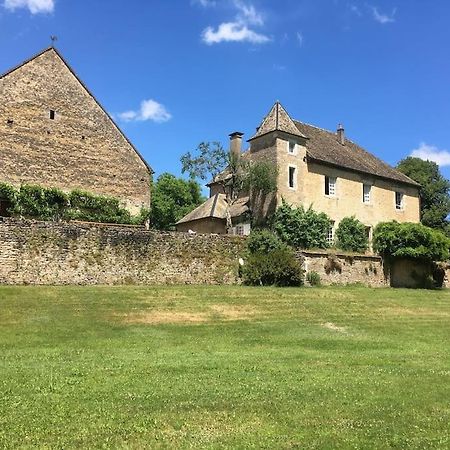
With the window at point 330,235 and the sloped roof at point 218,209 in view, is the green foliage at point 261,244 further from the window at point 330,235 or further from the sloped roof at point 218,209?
the window at point 330,235

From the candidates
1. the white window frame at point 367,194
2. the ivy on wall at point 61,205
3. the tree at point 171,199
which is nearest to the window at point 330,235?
the white window frame at point 367,194

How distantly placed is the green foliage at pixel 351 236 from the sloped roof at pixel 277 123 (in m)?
6.65

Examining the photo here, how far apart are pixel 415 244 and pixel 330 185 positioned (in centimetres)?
685

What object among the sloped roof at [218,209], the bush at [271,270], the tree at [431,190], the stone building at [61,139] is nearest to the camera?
the bush at [271,270]

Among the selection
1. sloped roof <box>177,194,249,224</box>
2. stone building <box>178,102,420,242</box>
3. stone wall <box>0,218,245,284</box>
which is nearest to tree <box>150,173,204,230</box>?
stone building <box>178,102,420,242</box>

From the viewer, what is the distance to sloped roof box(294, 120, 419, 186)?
36709 millimetres

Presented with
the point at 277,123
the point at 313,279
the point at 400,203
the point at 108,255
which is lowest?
the point at 313,279

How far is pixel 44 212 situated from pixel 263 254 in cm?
1131

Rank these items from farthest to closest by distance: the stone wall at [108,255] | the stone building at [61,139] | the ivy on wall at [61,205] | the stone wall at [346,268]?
1. the stone wall at [346,268]
2. the stone building at [61,139]
3. the ivy on wall at [61,205]
4. the stone wall at [108,255]

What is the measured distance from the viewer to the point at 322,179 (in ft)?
118

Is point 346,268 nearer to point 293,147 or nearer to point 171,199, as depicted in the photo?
point 293,147

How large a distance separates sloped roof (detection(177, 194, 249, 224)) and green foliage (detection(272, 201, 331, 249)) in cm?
279

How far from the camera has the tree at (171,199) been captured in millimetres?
56344

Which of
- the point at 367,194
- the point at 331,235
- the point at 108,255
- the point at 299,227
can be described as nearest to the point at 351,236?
the point at 331,235
